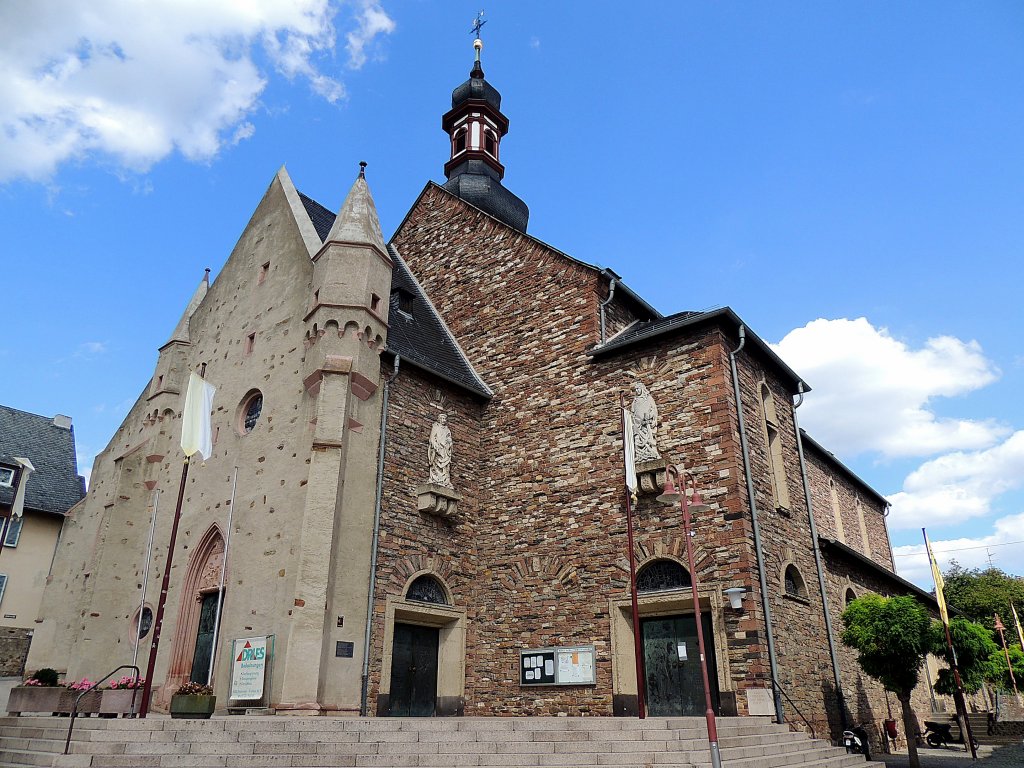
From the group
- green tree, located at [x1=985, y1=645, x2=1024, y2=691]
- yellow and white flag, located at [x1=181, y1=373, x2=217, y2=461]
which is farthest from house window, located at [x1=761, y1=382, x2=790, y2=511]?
yellow and white flag, located at [x1=181, y1=373, x2=217, y2=461]

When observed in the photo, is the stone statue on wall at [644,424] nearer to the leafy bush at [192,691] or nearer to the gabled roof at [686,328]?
the gabled roof at [686,328]

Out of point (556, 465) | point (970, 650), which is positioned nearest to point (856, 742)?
point (970, 650)

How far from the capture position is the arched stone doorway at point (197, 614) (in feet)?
54.3

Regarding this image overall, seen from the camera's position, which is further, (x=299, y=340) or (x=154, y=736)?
(x=299, y=340)

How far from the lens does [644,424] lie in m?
17.2

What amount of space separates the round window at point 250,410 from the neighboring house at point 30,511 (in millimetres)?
9821

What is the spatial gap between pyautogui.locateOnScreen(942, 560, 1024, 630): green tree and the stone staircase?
41865mm

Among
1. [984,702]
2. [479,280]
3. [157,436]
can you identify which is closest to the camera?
[157,436]

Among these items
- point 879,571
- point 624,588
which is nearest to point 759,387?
point 624,588

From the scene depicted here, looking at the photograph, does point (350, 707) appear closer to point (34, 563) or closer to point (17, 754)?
point (17, 754)

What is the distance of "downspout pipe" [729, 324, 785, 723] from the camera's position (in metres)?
14.0

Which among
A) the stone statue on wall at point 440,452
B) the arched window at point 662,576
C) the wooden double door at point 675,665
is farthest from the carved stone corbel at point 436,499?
the wooden double door at point 675,665

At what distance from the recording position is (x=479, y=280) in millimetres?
22734

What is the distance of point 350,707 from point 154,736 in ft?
15.6
